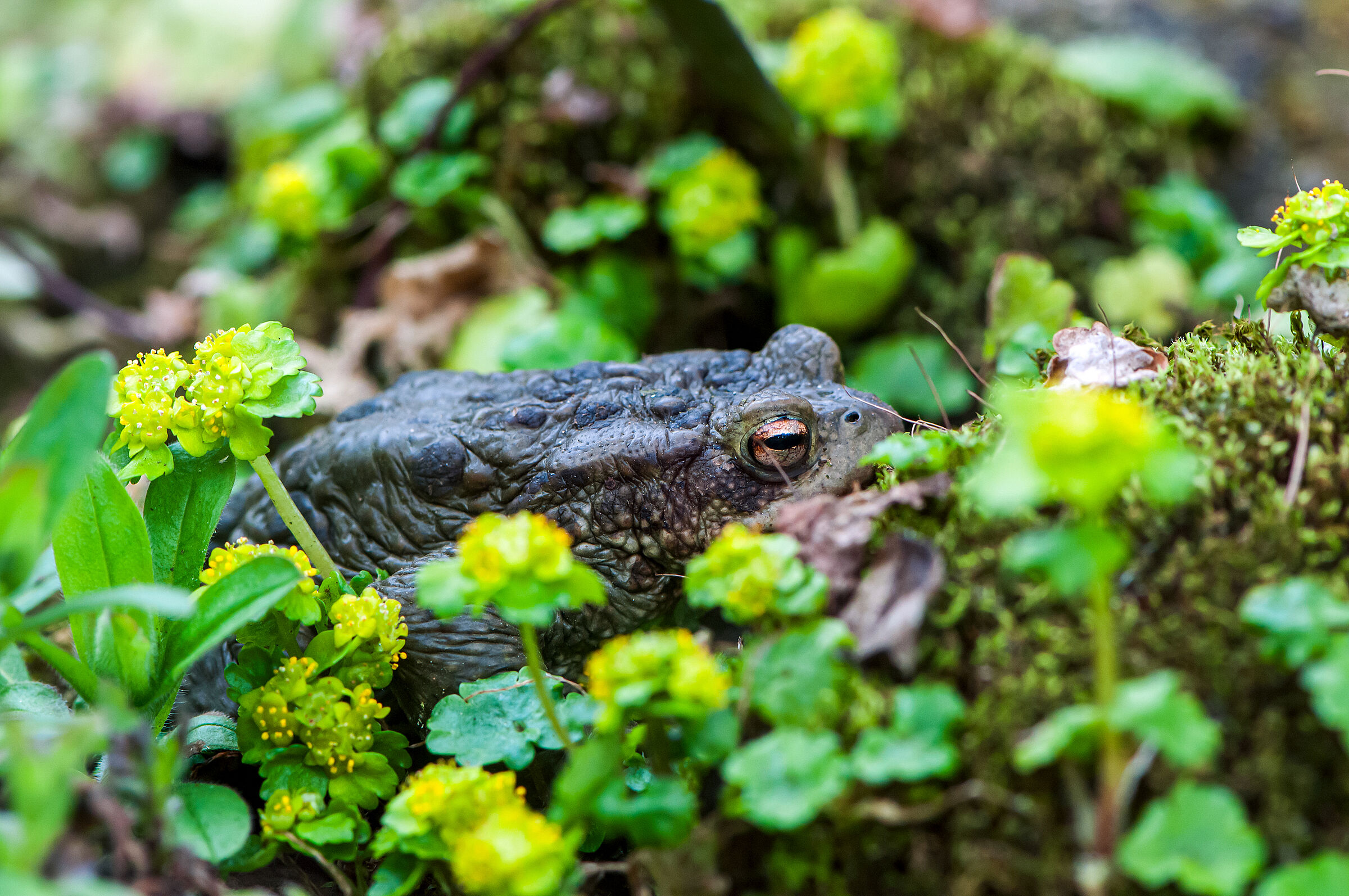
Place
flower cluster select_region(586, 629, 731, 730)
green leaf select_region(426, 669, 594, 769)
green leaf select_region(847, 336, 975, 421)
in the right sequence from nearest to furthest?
flower cluster select_region(586, 629, 731, 730), green leaf select_region(426, 669, 594, 769), green leaf select_region(847, 336, 975, 421)

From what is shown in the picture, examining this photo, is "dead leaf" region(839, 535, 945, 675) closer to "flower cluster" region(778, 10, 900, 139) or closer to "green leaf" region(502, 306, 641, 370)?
"green leaf" region(502, 306, 641, 370)

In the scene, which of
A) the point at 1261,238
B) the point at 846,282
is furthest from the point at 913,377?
the point at 1261,238

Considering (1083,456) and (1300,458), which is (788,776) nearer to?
(1083,456)

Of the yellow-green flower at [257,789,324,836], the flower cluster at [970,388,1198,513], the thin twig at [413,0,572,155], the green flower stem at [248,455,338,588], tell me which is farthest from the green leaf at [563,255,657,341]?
the flower cluster at [970,388,1198,513]

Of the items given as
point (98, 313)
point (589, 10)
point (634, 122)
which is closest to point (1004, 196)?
point (634, 122)

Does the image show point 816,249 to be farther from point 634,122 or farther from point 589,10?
point 589,10
